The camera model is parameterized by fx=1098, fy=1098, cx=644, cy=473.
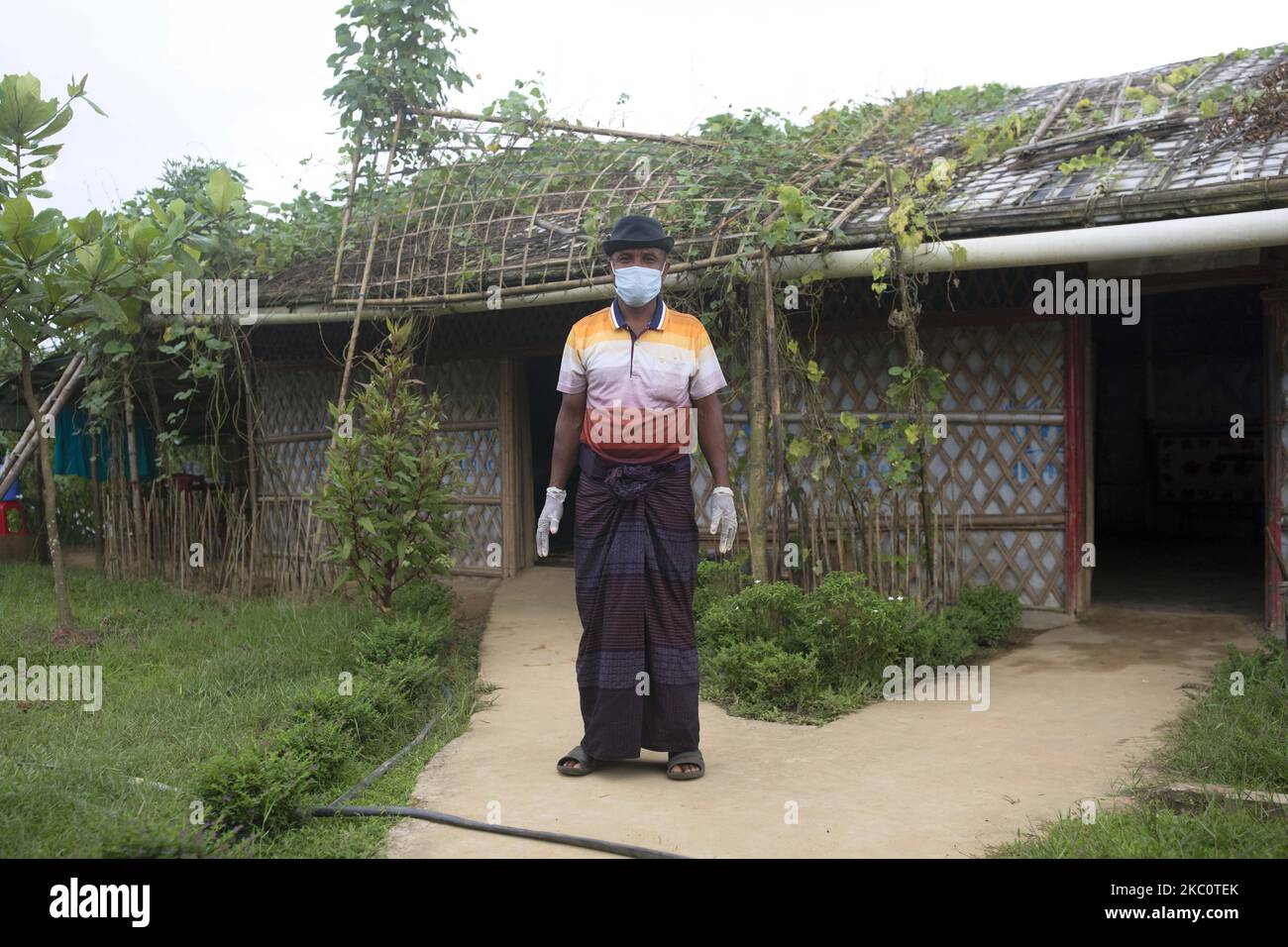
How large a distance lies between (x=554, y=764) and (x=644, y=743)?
1.15 feet

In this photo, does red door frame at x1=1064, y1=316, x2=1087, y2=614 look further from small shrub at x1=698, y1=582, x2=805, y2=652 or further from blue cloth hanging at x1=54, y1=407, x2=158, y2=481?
blue cloth hanging at x1=54, y1=407, x2=158, y2=481

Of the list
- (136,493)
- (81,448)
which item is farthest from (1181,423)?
(81,448)

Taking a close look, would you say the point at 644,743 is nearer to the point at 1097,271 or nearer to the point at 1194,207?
the point at 1194,207

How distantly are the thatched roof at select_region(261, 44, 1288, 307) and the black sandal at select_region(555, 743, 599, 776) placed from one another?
9.98 ft

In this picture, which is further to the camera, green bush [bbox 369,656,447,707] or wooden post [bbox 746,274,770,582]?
wooden post [bbox 746,274,770,582]

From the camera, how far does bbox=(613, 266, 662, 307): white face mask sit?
389 cm

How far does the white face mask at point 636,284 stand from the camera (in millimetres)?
3887

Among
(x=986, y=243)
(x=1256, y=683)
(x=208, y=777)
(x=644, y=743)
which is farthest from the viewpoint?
(x=986, y=243)

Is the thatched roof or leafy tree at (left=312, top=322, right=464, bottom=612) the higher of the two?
the thatched roof

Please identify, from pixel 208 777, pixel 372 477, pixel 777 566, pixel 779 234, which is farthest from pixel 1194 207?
pixel 208 777

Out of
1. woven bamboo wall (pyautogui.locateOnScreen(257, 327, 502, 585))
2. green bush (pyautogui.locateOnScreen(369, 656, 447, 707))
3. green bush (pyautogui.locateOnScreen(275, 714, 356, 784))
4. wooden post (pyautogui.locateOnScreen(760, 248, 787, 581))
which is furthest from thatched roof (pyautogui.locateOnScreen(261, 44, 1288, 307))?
green bush (pyautogui.locateOnScreen(275, 714, 356, 784))

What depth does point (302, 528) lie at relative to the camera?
7.90 m

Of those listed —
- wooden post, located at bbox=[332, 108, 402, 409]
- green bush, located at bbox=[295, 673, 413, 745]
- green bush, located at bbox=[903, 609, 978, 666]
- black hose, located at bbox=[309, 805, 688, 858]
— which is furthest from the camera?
wooden post, located at bbox=[332, 108, 402, 409]

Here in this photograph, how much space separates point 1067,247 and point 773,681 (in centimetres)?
263
